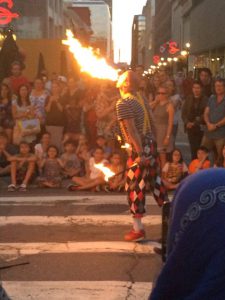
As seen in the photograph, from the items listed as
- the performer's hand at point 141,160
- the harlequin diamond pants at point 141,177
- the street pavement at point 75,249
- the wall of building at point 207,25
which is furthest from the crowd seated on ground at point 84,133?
the wall of building at point 207,25

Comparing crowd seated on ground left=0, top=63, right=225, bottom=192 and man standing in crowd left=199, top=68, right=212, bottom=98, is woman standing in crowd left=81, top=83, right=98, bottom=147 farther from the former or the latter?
man standing in crowd left=199, top=68, right=212, bottom=98

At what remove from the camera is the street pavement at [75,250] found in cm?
550

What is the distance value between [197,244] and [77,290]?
A: 3933mm

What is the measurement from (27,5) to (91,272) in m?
34.1

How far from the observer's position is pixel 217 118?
34.8 ft

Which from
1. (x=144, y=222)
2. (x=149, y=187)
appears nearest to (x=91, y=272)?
(x=149, y=187)

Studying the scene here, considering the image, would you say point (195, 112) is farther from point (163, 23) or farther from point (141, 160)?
point (163, 23)

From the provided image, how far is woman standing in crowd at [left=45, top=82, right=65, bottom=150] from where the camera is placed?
12484 mm

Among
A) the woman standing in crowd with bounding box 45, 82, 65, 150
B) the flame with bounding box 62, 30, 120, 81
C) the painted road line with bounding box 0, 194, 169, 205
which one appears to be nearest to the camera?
the flame with bounding box 62, 30, 120, 81

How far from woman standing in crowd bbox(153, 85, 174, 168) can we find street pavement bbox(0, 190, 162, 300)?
5.73 ft

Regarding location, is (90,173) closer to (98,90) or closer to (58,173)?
(58,173)

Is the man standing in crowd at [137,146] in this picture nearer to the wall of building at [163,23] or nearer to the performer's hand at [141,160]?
the performer's hand at [141,160]

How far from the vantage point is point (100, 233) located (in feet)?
24.3

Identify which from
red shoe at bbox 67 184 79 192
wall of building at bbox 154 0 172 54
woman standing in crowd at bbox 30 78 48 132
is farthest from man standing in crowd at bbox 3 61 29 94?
wall of building at bbox 154 0 172 54
